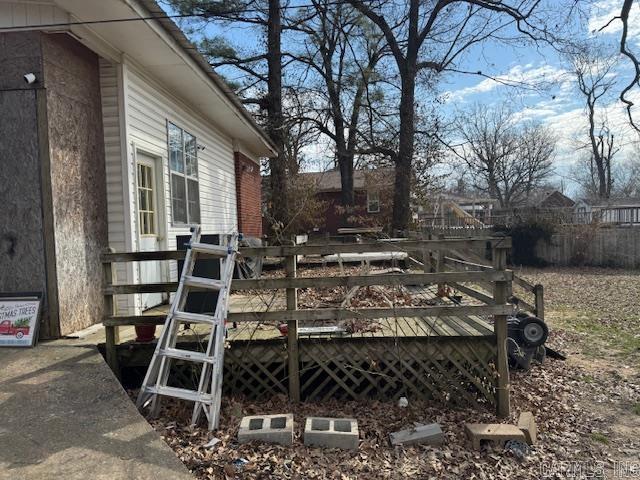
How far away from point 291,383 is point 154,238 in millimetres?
3516

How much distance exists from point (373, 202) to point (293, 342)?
30.9m

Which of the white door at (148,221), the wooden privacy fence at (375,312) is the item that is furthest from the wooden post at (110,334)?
the white door at (148,221)

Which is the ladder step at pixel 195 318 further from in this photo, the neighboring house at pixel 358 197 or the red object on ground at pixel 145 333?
the neighboring house at pixel 358 197

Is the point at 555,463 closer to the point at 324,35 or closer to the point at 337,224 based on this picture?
the point at 324,35

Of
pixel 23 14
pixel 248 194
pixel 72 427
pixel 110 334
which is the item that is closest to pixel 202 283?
pixel 110 334

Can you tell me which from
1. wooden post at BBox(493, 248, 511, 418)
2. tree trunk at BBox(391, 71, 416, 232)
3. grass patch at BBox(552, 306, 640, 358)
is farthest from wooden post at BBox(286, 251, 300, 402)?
Result: tree trunk at BBox(391, 71, 416, 232)

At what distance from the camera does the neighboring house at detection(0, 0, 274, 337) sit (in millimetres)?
4902

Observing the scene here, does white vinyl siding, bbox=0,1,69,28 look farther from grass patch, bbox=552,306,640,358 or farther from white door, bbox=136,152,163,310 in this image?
grass patch, bbox=552,306,640,358

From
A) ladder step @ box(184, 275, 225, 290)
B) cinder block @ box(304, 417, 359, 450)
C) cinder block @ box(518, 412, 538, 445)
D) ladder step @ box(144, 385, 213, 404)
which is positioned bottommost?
cinder block @ box(518, 412, 538, 445)

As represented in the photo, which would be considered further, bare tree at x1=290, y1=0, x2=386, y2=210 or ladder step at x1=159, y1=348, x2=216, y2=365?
bare tree at x1=290, y1=0, x2=386, y2=210

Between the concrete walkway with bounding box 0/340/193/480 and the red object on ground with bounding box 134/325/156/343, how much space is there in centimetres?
46

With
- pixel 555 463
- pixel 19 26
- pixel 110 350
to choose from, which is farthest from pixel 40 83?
pixel 555 463

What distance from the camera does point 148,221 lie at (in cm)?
709

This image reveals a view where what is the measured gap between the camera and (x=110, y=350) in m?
4.66
